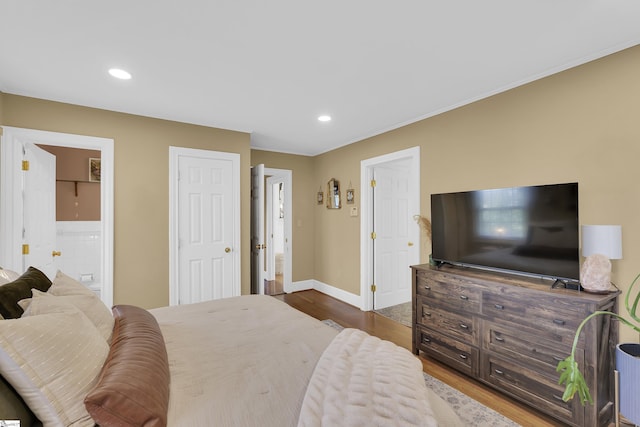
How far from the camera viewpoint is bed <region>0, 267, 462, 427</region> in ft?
2.97

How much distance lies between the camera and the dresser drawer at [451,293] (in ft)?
7.75

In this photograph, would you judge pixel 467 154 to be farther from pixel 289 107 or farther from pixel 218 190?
pixel 218 190

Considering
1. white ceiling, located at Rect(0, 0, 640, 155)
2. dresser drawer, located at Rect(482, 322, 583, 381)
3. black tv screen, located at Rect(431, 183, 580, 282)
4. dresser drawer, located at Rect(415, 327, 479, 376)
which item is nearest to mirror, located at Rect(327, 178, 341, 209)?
white ceiling, located at Rect(0, 0, 640, 155)

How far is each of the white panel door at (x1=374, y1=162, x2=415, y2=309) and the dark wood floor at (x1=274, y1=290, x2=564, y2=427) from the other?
1.73ft

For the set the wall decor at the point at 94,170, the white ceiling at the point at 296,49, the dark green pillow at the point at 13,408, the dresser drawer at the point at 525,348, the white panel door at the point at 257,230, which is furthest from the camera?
the wall decor at the point at 94,170

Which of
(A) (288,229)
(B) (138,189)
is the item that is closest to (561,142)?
(A) (288,229)

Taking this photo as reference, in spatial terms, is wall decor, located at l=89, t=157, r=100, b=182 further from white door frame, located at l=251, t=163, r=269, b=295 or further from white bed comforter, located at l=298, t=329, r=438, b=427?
white bed comforter, located at l=298, t=329, r=438, b=427

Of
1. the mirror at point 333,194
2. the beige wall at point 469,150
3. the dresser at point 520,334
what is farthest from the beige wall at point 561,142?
the mirror at point 333,194

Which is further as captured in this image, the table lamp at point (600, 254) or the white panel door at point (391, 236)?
the white panel door at point (391, 236)

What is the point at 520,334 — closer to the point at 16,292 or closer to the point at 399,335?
the point at 399,335

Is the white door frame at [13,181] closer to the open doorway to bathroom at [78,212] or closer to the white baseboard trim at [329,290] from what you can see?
the open doorway to bathroom at [78,212]

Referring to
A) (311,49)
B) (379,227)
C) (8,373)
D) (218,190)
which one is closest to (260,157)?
(218,190)

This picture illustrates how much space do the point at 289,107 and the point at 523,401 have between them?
328 cm

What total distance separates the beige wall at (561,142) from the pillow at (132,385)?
2839 millimetres
